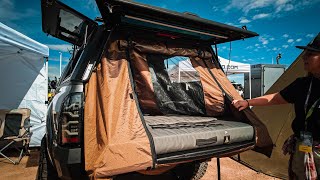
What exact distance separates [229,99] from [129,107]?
1601 millimetres

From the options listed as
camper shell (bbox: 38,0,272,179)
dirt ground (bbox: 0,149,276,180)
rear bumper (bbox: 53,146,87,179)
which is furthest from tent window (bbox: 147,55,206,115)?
rear bumper (bbox: 53,146,87,179)

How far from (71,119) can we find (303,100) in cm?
210

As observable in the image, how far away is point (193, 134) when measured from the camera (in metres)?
2.27

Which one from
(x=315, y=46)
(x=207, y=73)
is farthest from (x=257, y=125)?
(x=315, y=46)

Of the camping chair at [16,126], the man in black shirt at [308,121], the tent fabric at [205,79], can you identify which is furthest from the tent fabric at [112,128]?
the camping chair at [16,126]

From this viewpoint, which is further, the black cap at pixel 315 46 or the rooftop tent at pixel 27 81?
the rooftop tent at pixel 27 81

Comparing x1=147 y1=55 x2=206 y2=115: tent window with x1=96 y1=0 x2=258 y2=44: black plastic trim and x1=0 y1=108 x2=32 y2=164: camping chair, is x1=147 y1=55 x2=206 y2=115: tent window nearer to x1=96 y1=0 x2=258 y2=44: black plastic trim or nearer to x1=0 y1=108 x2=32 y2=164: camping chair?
x1=96 y1=0 x2=258 y2=44: black plastic trim

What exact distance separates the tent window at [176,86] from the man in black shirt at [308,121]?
1.50m

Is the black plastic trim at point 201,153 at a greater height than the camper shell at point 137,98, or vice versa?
the camper shell at point 137,98

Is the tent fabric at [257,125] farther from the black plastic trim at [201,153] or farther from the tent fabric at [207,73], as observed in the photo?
the black plastic trim at [201,153]

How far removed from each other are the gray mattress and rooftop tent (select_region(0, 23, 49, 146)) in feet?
16.1

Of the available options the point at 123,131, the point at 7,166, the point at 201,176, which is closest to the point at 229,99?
the point at 201,176

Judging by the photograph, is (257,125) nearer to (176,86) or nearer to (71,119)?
(176,86)

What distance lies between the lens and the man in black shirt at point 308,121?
1924mm
